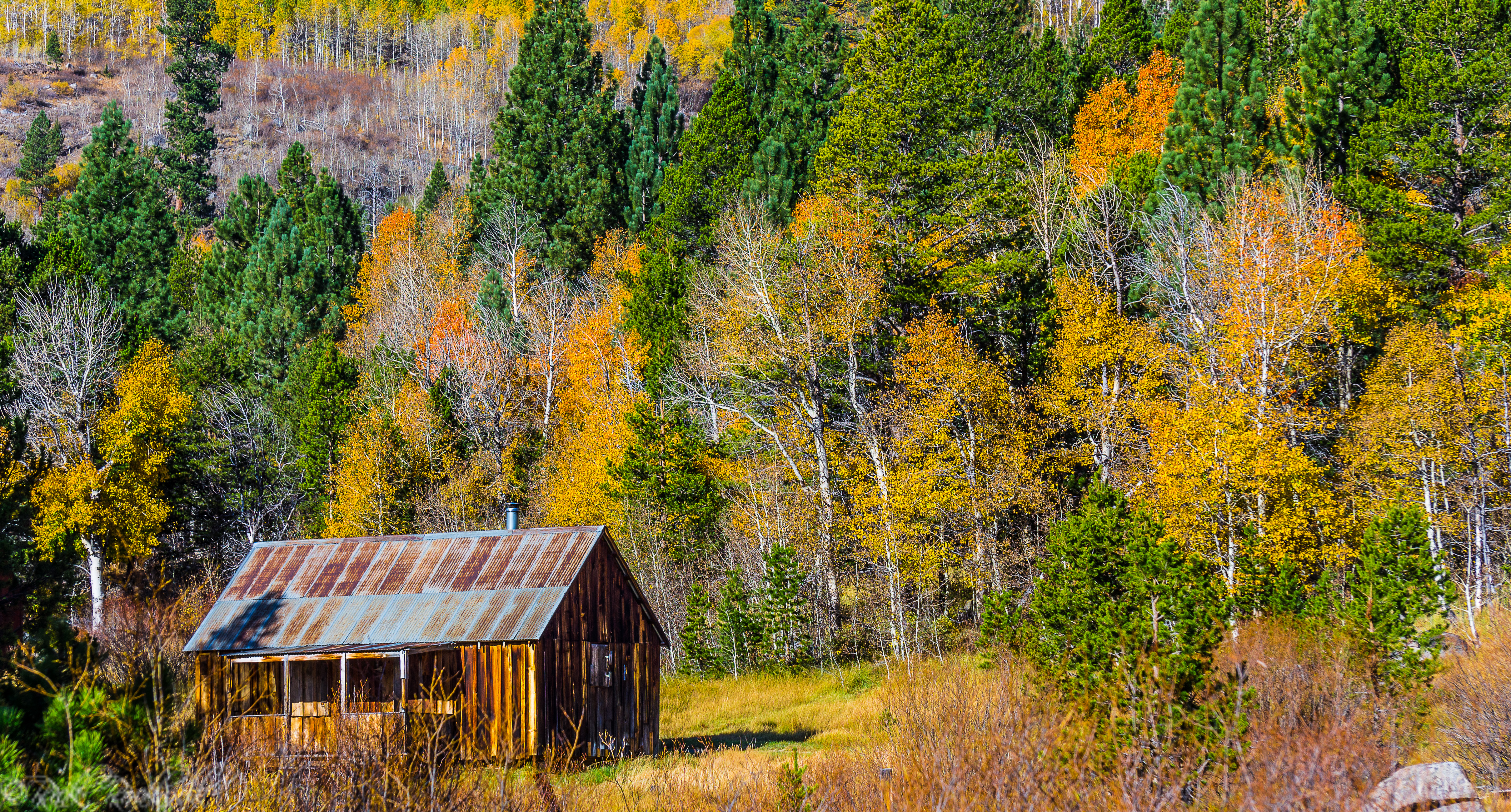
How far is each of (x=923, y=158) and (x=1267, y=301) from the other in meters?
10.8

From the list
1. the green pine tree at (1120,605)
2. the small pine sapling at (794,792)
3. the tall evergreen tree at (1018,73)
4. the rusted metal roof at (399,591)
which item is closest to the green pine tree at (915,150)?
the tall evergreen tree at (1018,73)

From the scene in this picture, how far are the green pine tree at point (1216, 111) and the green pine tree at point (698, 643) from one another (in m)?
17.9

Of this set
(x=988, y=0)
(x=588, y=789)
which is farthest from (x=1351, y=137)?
(x=588, y=789)

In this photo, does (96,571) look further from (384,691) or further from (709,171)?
(709,171)

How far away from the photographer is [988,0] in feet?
164

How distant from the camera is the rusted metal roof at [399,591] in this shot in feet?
72.8

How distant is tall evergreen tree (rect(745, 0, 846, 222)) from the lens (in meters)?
42.5

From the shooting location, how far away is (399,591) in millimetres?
23562

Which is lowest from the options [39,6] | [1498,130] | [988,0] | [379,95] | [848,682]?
[848,682]

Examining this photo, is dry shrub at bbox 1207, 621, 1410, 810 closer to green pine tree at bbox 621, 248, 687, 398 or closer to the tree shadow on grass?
the tree shadow on grass

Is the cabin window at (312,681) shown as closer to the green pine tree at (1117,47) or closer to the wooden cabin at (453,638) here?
the wooden cabin at (453,638)

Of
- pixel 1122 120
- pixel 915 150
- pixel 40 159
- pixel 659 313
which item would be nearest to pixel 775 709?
pixel 659 313

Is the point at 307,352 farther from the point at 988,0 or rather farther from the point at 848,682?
the point at 988,0

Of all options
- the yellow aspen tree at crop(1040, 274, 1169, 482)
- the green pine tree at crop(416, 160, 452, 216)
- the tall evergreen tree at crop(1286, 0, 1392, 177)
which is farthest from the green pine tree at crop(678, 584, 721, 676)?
the green pine tree at crop(416, 160, 452, 216)
